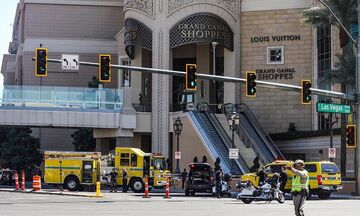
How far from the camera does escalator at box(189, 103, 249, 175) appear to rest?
171ft

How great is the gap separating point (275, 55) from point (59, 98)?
54.1ft

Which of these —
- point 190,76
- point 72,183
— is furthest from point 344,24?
point 72,183

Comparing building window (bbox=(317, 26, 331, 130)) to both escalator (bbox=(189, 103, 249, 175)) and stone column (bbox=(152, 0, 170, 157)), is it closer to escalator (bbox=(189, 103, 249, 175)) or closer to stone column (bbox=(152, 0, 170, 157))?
escalator (bbox=(189, 103, 249, 175))

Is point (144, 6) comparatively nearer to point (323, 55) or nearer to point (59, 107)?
point (59, 107)

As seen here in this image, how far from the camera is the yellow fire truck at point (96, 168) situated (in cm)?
4762

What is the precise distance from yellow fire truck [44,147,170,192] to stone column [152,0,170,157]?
1278 cm

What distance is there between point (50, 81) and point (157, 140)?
2245cm

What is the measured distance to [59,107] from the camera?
58531 millimetres

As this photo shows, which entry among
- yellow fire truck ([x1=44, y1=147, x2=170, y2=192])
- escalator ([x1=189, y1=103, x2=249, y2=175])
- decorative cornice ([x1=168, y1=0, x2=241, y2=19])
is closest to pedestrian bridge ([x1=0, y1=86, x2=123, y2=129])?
escalator ([x1=189, y1=103, x2=249, y2=175])

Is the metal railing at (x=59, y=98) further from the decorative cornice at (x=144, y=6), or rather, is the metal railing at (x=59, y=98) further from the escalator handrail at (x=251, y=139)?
the escalator handrail at (x=251, y=139)

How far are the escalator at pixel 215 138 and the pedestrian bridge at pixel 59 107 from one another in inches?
241

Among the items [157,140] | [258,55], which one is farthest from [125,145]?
[258,55]

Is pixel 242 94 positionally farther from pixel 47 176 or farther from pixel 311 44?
pixel 47 176

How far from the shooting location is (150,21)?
2454 inches
